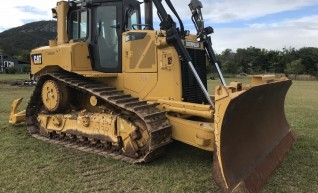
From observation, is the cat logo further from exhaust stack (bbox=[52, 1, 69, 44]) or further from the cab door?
the cab door

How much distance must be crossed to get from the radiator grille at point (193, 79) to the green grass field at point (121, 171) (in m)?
A: 1.04

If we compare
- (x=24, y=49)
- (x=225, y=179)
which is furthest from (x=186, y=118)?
(x=24, y=49)

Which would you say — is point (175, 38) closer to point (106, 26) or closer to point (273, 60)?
point (106, 26)

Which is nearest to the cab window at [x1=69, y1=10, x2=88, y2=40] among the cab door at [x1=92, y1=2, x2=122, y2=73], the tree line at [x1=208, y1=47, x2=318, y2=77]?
the cab door at [x1=92, y1=2, x2=122, y2=73]

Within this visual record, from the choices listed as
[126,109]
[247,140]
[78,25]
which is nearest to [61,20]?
[78,25]

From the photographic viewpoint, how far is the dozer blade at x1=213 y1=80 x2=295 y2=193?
4.84 m

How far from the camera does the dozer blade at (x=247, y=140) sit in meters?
4.84

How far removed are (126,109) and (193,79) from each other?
1511mm

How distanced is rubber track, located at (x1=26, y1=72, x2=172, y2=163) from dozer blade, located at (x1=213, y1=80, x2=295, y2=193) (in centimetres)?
133

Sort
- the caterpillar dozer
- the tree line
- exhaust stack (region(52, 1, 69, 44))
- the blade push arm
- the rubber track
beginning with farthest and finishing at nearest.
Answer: the tree line → exhaust stack (region(52, 1, 69, 44)) → the blade push arm → the rubber track → the caterpillar dozer

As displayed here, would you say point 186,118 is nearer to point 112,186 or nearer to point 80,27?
point 112,186

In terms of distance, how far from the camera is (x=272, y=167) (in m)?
5.79

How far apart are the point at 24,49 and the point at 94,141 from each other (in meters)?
112

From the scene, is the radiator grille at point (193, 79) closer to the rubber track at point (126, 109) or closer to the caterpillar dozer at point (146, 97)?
the caterpillar dozer at point (146, 97)
